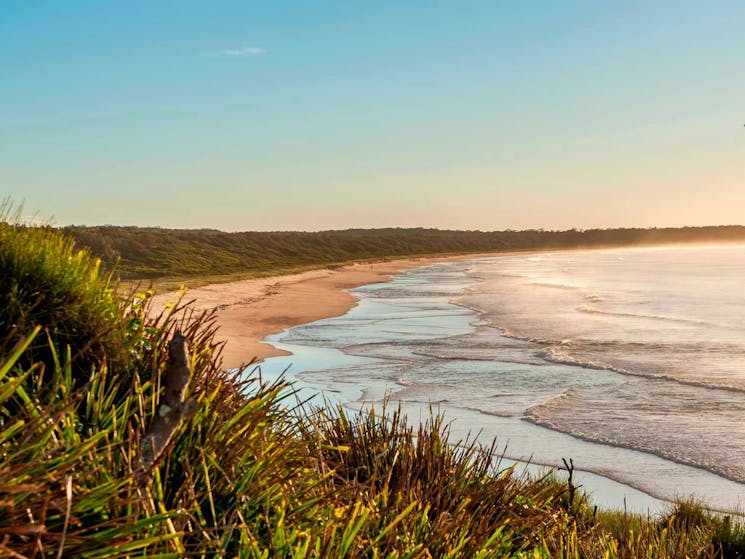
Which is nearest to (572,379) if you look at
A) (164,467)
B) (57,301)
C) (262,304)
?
(57,301)

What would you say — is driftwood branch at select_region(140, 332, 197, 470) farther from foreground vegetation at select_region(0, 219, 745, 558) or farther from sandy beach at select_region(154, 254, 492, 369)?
sandy beach at select_region(154, 254, 492, 369)

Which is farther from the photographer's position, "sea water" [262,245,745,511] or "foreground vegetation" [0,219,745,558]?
"sea water" [262,245,745,511]

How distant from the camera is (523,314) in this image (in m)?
37.2

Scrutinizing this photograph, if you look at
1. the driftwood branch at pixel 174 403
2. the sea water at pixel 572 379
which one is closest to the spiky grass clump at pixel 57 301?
the driftwood branch at pixel 174 403

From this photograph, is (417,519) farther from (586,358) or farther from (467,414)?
(586,358)

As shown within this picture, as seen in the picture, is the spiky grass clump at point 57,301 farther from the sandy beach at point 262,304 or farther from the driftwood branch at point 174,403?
the sandy beach at point 262,304

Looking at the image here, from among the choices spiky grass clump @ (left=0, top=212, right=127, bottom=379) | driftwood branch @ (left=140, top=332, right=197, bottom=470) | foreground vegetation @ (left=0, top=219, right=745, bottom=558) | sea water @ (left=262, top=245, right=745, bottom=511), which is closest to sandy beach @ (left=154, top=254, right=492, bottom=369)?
sea water @ (left=262, top=245, right=745, bottom=511)

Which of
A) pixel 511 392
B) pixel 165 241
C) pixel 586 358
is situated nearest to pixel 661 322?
pixel 586 358

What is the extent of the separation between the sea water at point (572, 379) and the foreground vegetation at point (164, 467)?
2.11 ft

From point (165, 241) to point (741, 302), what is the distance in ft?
223

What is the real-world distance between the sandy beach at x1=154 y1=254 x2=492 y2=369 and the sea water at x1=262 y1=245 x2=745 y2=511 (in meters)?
1.21

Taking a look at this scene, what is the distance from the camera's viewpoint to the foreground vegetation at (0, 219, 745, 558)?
2.62 m

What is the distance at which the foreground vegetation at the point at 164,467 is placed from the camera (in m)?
2.62

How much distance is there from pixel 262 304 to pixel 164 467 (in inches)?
1487
